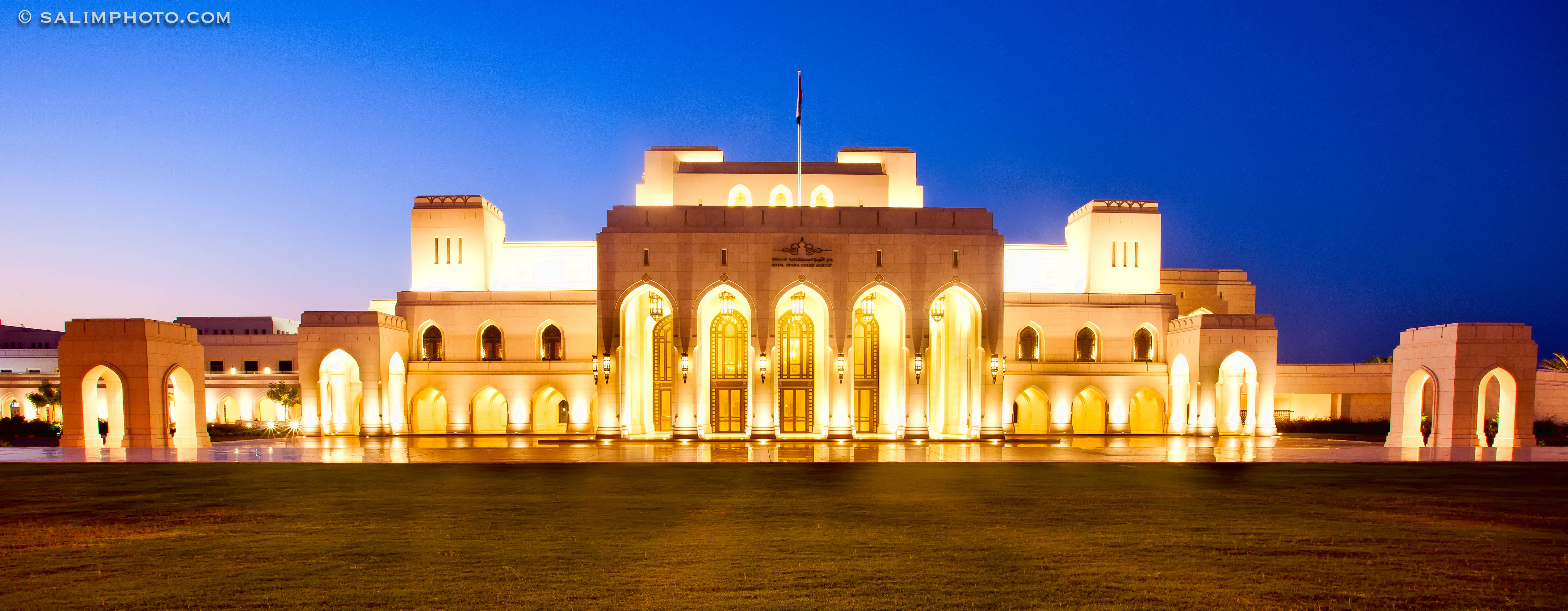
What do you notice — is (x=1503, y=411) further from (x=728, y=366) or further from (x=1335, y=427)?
(x=728, y=366)

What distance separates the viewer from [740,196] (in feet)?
131

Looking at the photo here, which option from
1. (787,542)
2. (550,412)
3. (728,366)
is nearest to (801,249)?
(728,366)

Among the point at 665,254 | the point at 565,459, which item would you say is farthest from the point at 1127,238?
the point at 565,459

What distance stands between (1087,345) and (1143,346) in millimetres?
3037

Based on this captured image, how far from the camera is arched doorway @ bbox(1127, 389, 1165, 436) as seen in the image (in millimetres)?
39469

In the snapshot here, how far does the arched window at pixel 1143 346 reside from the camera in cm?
4056

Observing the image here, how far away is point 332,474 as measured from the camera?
19.3 meters

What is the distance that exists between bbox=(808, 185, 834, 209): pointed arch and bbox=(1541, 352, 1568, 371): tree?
1545 inches

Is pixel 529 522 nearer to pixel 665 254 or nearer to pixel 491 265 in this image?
pixel 665 254

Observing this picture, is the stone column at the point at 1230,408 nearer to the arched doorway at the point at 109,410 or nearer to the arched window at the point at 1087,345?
the arched window at the point at 1087,345

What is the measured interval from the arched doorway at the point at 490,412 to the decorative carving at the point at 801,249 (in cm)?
1637

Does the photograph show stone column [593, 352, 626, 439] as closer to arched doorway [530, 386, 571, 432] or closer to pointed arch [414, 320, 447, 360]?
arched doorway [530, 386, 571, 432]

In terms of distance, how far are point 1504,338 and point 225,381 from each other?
5963 cm

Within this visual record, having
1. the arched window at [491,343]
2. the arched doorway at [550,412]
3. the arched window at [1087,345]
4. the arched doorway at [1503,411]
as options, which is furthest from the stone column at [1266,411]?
the arched window at [491,343]
